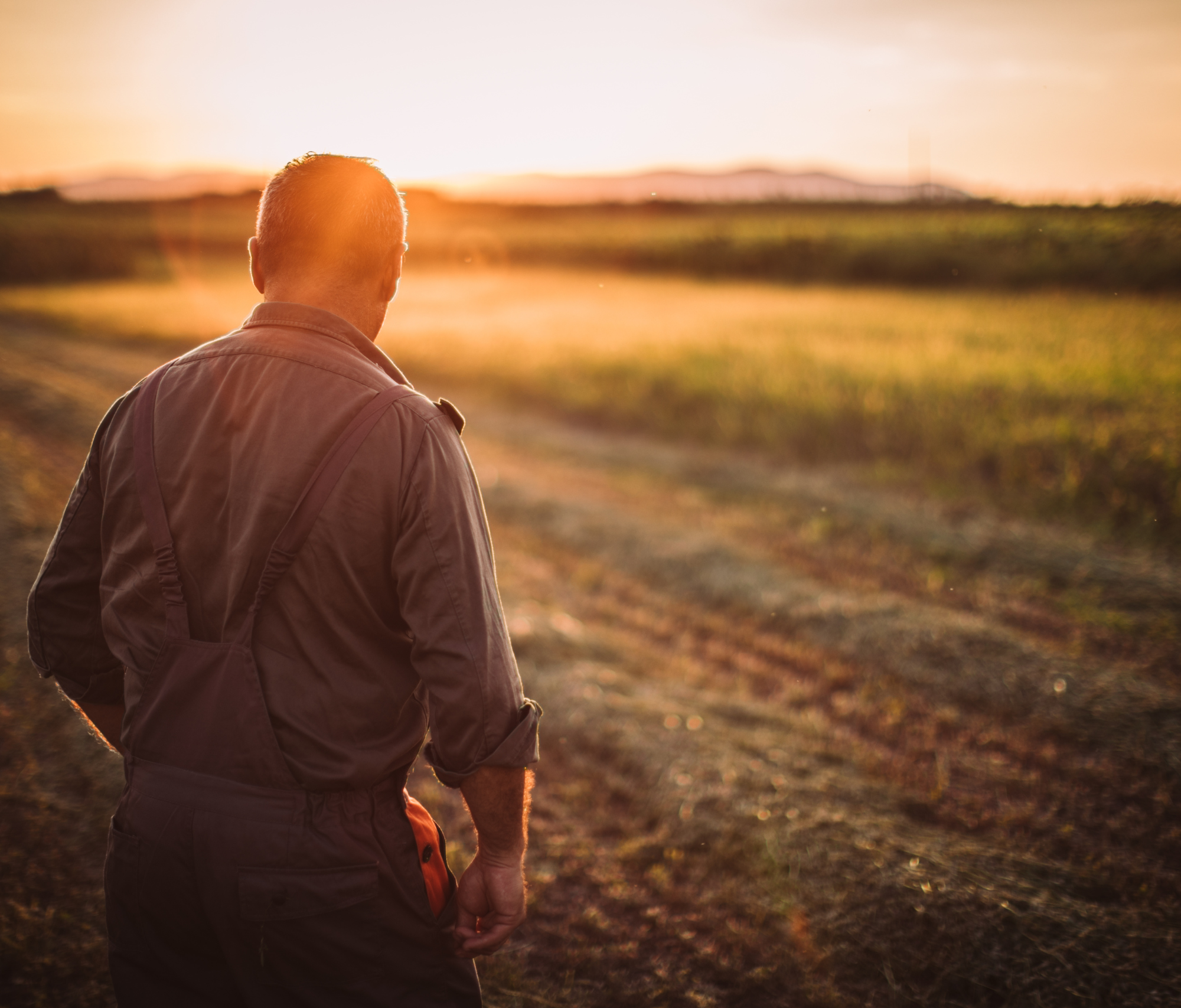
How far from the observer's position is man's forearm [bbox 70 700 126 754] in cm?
180

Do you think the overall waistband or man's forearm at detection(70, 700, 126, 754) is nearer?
the overall waistband

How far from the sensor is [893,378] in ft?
33.3

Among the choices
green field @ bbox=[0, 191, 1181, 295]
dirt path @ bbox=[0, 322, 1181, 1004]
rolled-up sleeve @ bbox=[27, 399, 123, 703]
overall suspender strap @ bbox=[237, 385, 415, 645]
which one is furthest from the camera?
green field @ bbox=[0, 191, 1181, 295]

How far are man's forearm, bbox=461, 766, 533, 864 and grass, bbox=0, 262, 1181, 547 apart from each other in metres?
6.93

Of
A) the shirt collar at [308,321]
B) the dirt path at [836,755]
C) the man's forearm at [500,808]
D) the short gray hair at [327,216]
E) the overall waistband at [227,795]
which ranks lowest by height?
the dirt path at [836,755]

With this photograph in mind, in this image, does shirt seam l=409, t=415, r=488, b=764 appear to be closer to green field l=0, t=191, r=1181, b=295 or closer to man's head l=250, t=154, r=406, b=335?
man's head l=250, t=154, r=406, b=335

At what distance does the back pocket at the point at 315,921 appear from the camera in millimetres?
1392

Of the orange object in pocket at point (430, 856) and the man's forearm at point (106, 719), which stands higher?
the man's forearm at point (106, 719)

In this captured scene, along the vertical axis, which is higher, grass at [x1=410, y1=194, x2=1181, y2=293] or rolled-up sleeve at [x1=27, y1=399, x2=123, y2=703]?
grass at [x1=410, y1=194, x2=1181, y2=293]

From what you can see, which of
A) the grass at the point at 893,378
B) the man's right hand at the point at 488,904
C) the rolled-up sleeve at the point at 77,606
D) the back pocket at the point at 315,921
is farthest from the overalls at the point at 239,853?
the grass at the point at 893,378

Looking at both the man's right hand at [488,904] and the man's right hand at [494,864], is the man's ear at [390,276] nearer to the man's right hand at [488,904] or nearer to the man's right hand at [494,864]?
the man's right hand at [494,864]

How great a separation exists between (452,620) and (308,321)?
0.66 m

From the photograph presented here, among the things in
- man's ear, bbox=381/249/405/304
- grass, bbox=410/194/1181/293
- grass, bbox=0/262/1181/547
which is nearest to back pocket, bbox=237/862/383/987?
man's ear, bbox=381/249/405/304

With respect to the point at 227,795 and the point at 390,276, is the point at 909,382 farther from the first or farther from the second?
the point at 227,795
